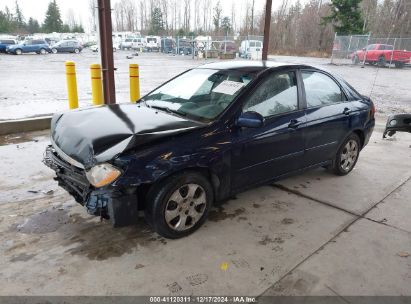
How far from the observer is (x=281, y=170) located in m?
3.93

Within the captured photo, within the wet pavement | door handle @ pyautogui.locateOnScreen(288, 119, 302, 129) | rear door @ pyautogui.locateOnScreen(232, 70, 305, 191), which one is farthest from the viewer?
door handle @ pyautogui.locateOnScreen(288, 119, 302, 129)

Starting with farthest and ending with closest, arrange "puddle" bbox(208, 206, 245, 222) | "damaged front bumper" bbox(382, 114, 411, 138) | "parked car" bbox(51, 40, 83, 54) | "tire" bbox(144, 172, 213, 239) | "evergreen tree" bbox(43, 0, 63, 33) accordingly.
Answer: "evergreen tree" bbox(43, 0, 63, 33) → "parked car" bbox(51, 40, 83, 54) → "damaged front bumper" bbox(382, 114, 411, 138) → "puddle" bbox(208, 206, 245, 222) → "tire" bbox(144, 172, 213, 239)

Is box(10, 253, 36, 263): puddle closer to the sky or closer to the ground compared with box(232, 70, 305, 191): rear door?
Result: closer to the ground

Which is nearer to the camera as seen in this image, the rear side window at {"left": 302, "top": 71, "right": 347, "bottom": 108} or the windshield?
the windshield

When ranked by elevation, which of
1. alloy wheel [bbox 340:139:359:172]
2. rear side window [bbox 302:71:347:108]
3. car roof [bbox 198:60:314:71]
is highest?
car roof [bbox 198:60:314:71]

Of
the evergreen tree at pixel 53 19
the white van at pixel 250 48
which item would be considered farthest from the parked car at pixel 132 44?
the evergreen tree at pixel 53 19

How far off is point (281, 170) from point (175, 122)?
144 cm

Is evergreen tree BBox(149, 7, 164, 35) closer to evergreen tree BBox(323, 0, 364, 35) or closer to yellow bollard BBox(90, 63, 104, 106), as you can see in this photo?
evergreen tree BBox(323, 0, 364, 35)

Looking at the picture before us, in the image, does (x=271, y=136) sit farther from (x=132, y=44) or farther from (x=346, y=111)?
(x=132, y=44)

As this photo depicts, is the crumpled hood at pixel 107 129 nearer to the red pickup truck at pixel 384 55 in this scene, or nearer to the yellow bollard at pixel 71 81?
the yellow bollard at pixel 71 81

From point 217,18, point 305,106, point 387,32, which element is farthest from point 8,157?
point 217,18

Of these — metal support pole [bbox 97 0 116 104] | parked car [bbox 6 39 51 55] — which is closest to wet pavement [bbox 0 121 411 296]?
metal support pole [bbox 97 0 116 104]

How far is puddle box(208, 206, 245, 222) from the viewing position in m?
3.61

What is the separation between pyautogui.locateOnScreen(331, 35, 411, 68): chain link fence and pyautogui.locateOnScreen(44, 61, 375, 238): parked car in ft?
82.1
